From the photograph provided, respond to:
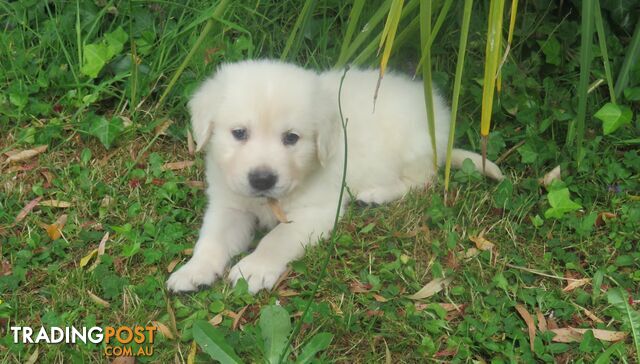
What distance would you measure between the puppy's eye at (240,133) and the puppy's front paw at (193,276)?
475mm

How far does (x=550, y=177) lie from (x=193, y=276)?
5.08 ft

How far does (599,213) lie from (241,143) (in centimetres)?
146

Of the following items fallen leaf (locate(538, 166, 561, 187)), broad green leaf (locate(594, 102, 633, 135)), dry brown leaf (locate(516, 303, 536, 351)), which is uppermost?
broad green leaf (locate(594, 102, 633, 135))

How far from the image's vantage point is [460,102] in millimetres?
4004

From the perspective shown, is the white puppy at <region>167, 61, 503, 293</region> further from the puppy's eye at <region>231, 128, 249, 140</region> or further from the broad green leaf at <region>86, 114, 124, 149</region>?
the broad green leaf at <region>86, 114, 124, 149</region>

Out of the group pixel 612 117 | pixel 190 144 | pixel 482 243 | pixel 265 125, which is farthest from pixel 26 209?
pixel 612 117

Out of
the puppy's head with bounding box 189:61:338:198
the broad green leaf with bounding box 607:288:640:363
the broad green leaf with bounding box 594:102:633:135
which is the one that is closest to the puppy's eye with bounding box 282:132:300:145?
the puppy's head with bounding box 189:61:338:198

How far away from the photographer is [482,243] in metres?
3.23

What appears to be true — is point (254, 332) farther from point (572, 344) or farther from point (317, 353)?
point (572, 344)

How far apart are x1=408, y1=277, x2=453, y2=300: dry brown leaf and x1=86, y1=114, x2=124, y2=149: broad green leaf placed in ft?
5.25

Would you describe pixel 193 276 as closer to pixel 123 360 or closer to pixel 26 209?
pixel 123 360

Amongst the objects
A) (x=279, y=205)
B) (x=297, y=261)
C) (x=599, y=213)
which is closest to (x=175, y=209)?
(x=279, y=205)

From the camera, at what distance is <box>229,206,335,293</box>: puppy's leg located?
303 centimetres

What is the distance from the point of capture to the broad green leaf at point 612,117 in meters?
3.58
